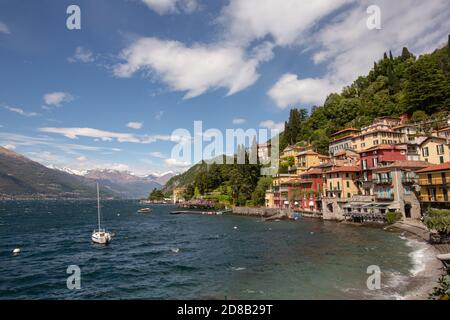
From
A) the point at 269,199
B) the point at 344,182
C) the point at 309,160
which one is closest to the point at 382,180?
the point at 344,182

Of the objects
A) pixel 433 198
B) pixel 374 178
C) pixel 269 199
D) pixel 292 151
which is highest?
pixel 292 151

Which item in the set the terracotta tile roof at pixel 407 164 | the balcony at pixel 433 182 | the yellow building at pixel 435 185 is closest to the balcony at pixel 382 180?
the terracotta tile roof at pixel 407 164

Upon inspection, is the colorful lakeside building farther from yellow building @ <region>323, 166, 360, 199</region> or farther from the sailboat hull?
the sailboat hull

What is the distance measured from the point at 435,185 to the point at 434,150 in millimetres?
14792

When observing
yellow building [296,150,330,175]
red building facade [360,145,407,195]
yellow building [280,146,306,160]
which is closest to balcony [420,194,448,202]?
red building facade [360,145,407,195]

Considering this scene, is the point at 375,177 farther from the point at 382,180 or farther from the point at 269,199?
the point at 269,199

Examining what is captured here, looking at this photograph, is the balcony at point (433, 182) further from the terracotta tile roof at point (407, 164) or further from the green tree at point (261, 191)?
the green tree at point (261, 191)

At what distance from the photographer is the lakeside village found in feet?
193

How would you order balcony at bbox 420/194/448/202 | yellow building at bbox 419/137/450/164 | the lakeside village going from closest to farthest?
balcony at bbox 420/194/448/202 → the lakeside village → yellow building at bbox 419/137/450/164

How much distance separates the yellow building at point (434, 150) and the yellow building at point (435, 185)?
10785 millimetres

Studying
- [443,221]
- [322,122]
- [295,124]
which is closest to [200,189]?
[295,124]

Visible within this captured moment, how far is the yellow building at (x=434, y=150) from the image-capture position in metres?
62.6

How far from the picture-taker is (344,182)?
7462 centimetres
